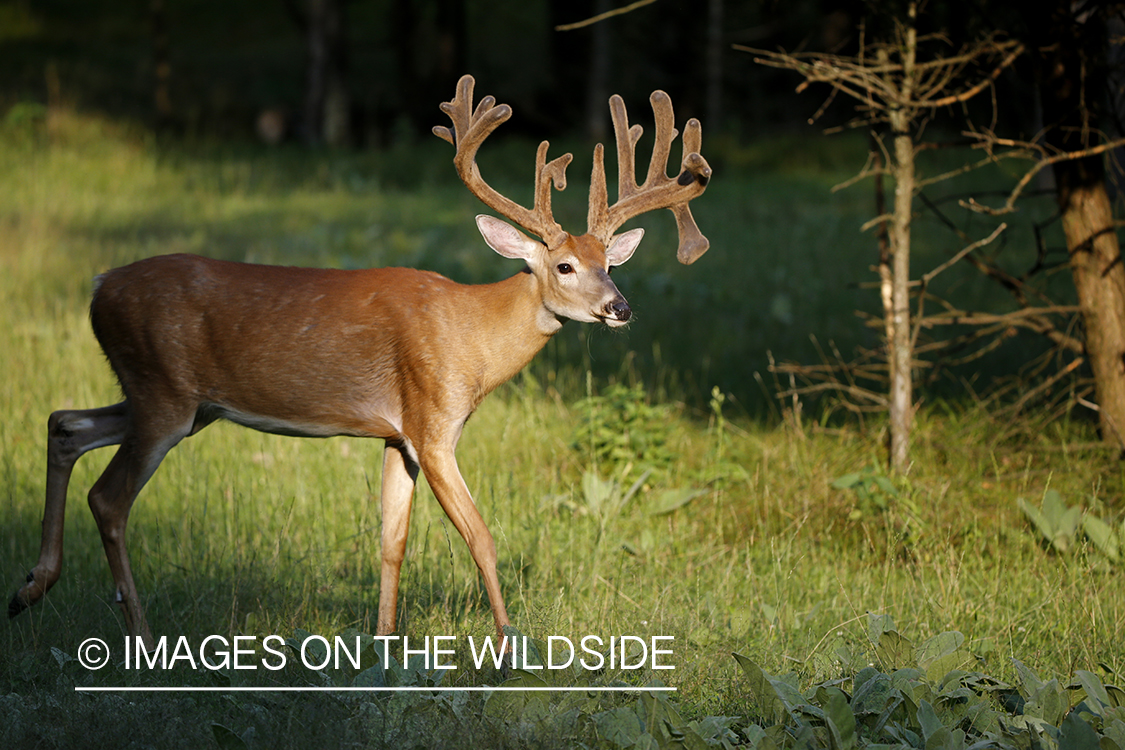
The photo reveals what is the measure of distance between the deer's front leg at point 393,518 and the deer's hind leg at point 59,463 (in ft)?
3.17

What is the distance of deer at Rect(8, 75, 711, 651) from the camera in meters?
3.85

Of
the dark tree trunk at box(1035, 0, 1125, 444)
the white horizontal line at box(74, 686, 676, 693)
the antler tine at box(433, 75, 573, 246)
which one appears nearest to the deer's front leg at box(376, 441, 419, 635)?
the white horizontal line at box(74, 686, 676, 693)

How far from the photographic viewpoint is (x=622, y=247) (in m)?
4.22

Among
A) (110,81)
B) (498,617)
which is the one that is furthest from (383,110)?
(498,617)

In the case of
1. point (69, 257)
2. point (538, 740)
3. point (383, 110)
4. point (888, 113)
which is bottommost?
point (538, 740)

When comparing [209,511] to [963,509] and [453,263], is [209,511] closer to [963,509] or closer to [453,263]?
[963,509]

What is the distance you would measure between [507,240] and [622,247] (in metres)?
0.51

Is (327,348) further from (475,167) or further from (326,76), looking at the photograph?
(326,76)

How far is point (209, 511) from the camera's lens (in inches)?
207

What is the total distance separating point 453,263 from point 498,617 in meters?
6.86

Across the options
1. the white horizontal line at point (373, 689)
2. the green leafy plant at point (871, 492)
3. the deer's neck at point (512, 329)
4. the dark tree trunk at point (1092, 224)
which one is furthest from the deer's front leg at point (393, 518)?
the dark tree trunk at point (1092, 224)

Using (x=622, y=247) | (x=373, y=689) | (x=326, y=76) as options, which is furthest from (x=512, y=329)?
(x=326, y=76)

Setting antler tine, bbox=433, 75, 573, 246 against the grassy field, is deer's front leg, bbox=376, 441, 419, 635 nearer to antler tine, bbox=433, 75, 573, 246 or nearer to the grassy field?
the grassy field

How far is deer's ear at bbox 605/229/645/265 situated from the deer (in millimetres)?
148
